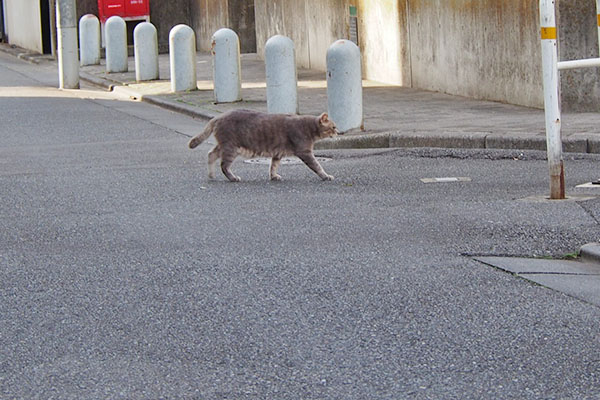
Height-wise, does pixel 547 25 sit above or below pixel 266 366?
above

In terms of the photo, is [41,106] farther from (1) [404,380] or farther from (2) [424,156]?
(1) [404,380]

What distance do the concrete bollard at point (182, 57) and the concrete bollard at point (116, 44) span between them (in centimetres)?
499

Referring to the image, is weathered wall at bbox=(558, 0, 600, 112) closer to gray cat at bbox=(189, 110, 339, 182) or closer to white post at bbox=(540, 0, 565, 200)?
gray cat at bbox=(189, 110, 339, 182)

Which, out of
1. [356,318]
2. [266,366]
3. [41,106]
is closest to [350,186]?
[356,318]

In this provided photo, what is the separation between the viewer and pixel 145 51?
20.1 m

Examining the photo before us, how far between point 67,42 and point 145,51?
143 centimetres

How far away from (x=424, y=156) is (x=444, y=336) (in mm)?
5920

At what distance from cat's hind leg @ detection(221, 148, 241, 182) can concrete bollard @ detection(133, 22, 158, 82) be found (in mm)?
10810

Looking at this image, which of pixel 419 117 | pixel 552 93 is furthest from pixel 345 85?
pixel 552 93

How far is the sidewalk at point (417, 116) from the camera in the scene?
10.9 m

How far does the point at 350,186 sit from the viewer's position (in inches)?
362

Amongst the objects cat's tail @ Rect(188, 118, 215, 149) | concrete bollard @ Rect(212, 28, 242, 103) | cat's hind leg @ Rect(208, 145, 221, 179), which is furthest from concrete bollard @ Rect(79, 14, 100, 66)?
cat's hind leg @ Rect(208, 145, 221, 179)

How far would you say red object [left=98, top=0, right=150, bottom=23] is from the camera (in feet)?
94.0

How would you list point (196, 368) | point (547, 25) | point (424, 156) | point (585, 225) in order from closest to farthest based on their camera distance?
point (196, 368) → point (585, 225) → point (547, 25) → point (424, 156)
